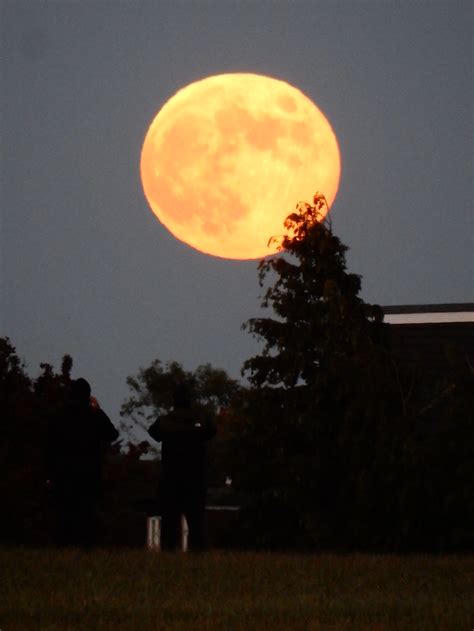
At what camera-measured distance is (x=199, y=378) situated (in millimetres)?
94500

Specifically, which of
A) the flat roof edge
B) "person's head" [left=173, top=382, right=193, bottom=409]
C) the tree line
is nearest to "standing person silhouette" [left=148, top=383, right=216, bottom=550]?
"person's head" [left=173, top=382, right=193, bottom=409]

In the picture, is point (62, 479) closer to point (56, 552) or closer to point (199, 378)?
point (56, 552)

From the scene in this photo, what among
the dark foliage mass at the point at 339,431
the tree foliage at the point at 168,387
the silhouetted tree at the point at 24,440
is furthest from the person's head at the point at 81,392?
the tree foliage at the point at 168,387

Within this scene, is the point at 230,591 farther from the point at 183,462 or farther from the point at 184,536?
the point at 184,536

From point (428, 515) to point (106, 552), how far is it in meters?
7.11

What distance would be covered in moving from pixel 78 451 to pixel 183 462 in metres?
1.10

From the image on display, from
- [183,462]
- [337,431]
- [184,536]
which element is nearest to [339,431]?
[337,431]

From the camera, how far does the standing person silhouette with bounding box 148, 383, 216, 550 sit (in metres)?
13.2

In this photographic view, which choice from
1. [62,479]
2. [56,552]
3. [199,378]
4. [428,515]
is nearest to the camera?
[56,552]

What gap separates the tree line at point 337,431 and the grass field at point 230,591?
5.84m

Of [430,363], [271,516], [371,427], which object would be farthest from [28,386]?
[371,427]

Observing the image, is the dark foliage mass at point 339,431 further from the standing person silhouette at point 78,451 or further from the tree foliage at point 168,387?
the tree foliage at point 168,387

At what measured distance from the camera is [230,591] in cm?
962

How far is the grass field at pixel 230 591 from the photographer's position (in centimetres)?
→ 834
